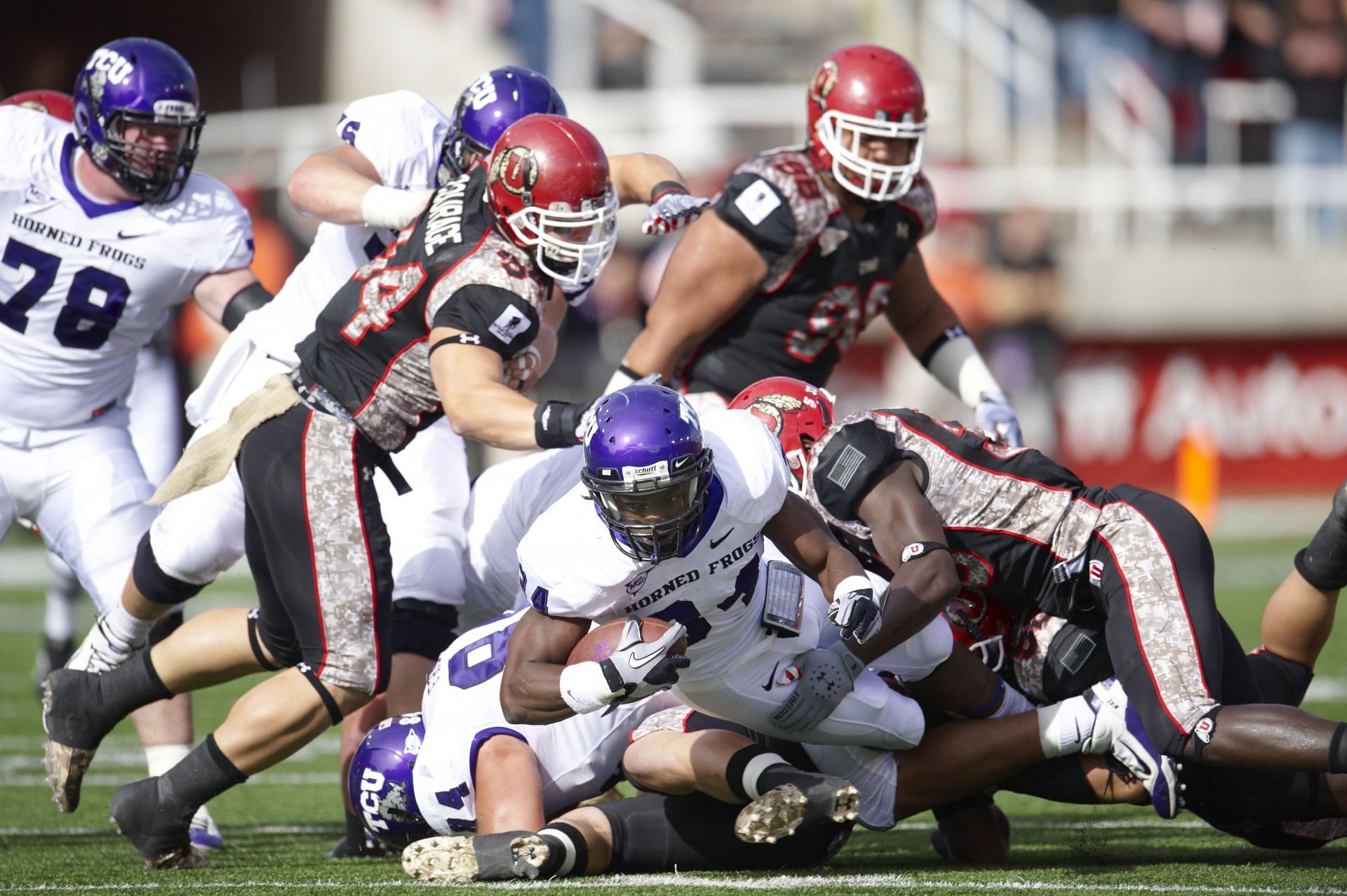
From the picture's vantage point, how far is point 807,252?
5.00 meters

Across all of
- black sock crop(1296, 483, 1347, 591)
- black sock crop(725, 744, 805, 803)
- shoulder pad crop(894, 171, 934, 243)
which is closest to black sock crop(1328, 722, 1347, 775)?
black sock crop(1296, 483, 1347, 591)

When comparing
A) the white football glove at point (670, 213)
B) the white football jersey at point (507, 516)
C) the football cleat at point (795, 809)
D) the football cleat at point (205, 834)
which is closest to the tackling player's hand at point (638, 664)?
the football cleat at point (795, 809)

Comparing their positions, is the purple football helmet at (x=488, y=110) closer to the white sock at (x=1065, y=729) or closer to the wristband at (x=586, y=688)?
the wristband at (x=586, y=688)

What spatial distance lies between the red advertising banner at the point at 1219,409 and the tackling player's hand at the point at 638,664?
10.9 metres

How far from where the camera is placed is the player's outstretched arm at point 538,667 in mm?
3465

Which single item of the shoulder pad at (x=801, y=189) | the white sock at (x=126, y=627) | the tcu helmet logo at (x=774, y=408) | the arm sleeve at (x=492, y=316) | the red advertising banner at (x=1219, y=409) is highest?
the shoulder pad at (x=801, y=189)

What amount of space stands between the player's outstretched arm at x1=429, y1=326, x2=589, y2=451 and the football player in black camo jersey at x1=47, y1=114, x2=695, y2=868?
37 millimetres

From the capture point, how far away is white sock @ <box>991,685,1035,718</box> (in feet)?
13.4

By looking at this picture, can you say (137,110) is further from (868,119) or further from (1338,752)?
(1338,752)

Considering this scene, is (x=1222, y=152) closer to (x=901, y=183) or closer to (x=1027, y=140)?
(x=1027, y=140)

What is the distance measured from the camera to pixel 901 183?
499 centimetres

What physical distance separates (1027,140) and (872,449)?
1141cm

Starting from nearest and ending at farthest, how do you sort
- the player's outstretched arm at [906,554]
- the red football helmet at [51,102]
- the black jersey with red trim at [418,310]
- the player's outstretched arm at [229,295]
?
1. the player's outstretched arm at [906,554]
2. the black jersey with red trim at [418,310]
3. the player's outstretched arm at [229,295]
4. the red football helmet at [51,102]

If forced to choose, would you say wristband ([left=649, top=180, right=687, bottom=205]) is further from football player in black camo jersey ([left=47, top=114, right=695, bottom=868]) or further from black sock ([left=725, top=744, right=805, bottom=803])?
black sock ([left=725, top=744, right=805, bottom=803])
